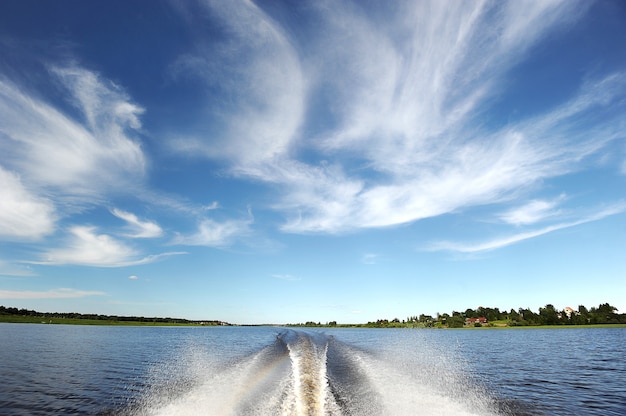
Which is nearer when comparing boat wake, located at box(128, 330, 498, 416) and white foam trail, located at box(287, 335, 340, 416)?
white foam trail, located at box(287, 335, 340, 416)

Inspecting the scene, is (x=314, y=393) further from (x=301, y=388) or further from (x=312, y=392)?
(x=301, y=388)

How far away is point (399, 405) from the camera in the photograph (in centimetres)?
1605

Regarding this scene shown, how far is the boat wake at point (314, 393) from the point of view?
1541cm

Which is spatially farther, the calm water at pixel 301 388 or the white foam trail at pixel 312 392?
the calm water at pixel 301 388

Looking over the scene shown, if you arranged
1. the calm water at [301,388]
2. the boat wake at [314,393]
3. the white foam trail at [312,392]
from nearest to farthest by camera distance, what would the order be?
the white foam trail at [312,392]
the boat wake at [314,393]
the calm water at [301,388]

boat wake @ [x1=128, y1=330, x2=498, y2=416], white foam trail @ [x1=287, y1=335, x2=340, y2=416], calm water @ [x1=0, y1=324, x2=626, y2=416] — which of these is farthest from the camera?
calm water @ [x1=0, y1=324, x2=626, y2=416]

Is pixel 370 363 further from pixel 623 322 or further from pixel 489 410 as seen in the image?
pixel 623 322

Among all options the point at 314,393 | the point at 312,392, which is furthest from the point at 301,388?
the point at 314,393

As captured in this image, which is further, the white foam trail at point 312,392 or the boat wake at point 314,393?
the boat wake at point 314,393

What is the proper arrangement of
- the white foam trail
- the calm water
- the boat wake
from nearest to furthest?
the white foam trail, the boat wake, the calm water

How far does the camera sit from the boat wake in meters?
15.4

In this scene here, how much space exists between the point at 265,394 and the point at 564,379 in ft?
77.9

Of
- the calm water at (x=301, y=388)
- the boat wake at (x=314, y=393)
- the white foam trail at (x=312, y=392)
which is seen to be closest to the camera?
the white foam trail at (x=312, y=392)

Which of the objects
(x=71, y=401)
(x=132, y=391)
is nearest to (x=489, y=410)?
(x=132, y=391)
